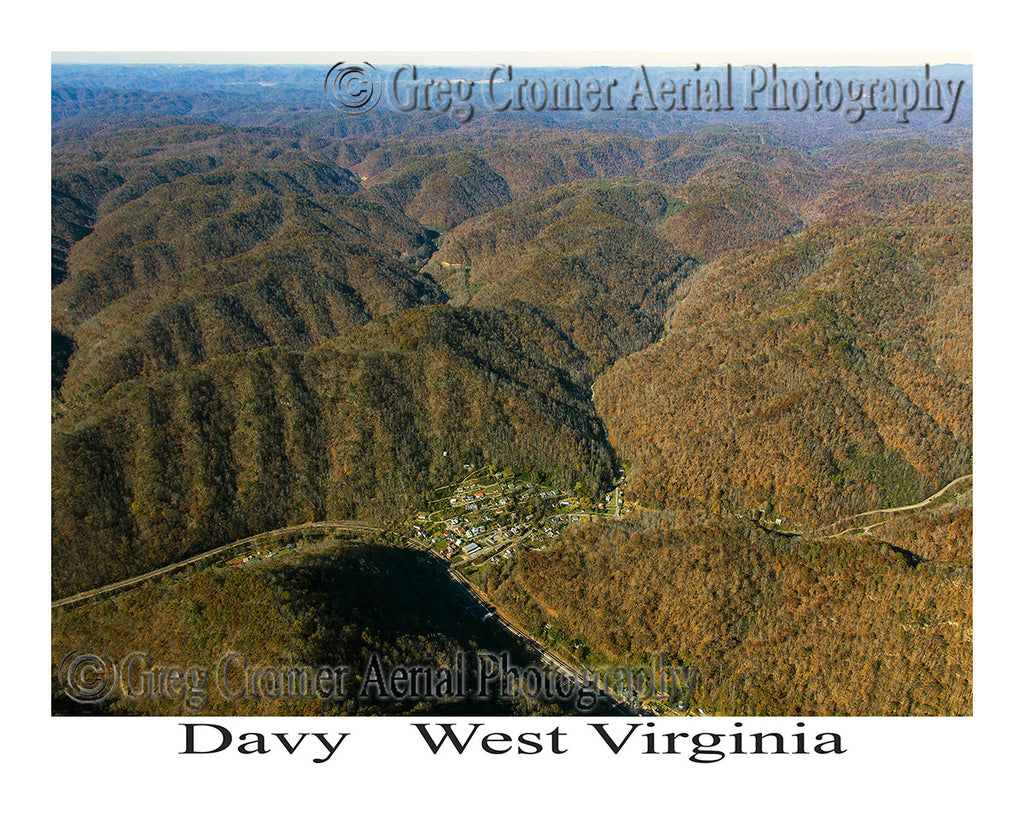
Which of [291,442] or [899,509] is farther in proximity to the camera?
[899,509]

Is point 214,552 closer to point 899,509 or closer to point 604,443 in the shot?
point 604,443

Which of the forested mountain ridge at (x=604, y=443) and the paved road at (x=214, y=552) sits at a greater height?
the forested mountain ridge at (x=604, y=443)

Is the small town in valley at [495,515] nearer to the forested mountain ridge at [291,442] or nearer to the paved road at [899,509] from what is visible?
the forested mountain ridge at [291,442]

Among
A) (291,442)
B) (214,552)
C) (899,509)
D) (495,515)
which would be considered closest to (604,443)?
(495,515)

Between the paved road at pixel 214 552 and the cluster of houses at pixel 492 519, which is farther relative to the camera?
the cluster of houses at pixel 492 519

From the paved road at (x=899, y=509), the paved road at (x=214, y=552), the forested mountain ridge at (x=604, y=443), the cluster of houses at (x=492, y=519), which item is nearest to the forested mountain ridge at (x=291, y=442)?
the forested mountain ridge at (x=604, y=443)

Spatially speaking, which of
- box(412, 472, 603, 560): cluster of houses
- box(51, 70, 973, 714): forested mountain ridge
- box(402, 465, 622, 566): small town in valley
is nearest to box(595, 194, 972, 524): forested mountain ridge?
box(51, 70, 973, 714): forested mountain ridge

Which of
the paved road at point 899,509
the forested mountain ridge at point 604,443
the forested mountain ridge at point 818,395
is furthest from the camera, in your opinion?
the forested mountain ridge at point 818,395

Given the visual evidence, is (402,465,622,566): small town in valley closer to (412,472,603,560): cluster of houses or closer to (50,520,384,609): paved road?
(412,472,603,560): cluster of houses

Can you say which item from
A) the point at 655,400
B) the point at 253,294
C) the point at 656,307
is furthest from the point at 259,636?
the point at 656,307

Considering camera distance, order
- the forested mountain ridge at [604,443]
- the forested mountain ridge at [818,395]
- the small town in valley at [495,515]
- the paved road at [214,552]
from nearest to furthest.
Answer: the forested mountain ridge at [604,443] → the paved road at [214,552] → the small town in valley at [495,515] → the forested mountain ridge at [818,395]

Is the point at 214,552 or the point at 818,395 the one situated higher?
the point at 818,395
